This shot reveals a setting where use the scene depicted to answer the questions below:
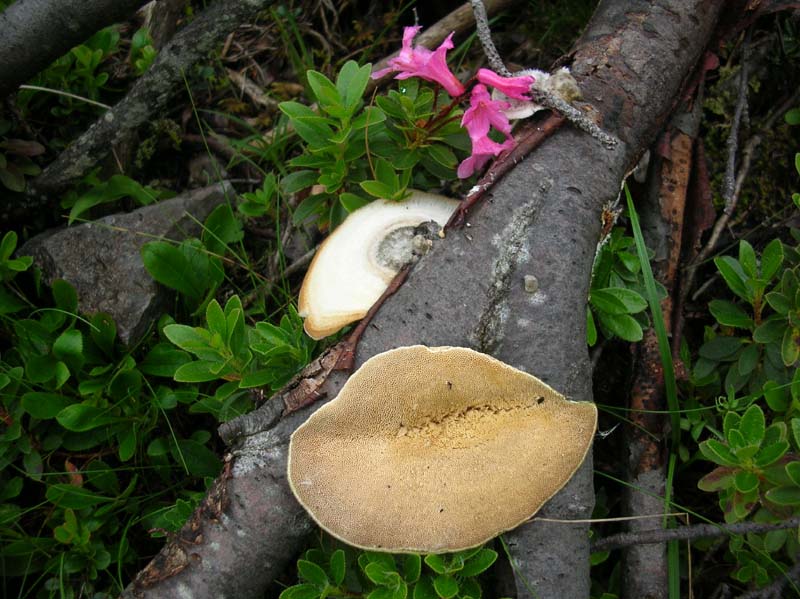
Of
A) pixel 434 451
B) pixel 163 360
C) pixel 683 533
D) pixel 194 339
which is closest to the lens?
pixel 434 451

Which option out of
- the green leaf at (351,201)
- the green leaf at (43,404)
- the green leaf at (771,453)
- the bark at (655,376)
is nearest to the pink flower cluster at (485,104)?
the green leaf at (351,201)

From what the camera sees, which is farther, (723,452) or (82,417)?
(82,417)

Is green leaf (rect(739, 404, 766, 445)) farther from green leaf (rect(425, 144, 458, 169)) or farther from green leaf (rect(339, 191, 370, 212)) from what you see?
green leaf (rect(339, 191, 370, 212))

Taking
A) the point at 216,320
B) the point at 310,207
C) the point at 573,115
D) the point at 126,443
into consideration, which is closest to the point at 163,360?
the point at 126,443

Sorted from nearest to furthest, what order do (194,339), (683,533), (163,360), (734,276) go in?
(683,533), (194,339), (734,276), (163,360)

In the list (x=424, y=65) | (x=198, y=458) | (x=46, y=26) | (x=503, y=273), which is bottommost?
(x=198, y=458)

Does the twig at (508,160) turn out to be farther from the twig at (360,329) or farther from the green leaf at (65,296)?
the green leaf at (65,296)

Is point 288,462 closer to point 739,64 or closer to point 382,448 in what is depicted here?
point 382,448

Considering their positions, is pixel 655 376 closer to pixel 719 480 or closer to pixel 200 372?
pixel 719 480
